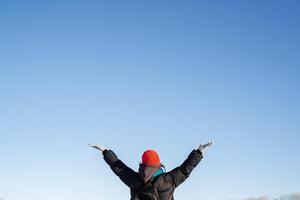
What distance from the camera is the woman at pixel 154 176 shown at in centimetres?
1005

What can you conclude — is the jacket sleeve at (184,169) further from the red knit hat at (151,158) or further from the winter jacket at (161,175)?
the red knit hat at (151,158)

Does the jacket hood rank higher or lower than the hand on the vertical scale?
lower

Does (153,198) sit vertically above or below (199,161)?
below

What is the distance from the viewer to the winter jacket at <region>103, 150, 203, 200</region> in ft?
33.2

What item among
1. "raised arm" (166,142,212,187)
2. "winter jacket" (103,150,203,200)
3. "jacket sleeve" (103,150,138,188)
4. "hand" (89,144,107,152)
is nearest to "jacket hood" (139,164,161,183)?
"winter jacket" (103,150,203,200)

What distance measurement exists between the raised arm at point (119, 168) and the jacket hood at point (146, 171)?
0.90 ft

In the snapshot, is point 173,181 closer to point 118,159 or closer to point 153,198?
point 153,198

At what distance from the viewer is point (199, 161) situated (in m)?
10.6

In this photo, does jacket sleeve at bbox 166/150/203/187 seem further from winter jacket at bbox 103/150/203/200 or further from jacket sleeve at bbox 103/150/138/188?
jacket sleeve at bbox 103/150/138/188

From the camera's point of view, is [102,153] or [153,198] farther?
[102,153]

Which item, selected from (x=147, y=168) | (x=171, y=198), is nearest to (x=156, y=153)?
(x=147, y=168)

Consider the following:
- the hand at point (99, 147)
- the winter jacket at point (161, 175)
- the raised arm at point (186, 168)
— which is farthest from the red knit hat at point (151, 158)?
the hand at point (99, 147)

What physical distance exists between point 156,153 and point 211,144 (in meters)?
1.30

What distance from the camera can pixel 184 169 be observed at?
34.2 feet
